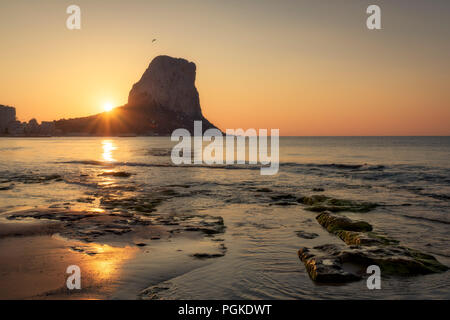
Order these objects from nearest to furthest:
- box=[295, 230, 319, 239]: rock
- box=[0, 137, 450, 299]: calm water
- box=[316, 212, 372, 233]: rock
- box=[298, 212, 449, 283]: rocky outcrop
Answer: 1. box=[0, 137, 450, 299]: calm water
2. box=[298, 212, 449, 283]: rocky outcrop
3. box=[295, 230, 319, 239]: rock
4. box=[316, 212, 372, 233]: rock

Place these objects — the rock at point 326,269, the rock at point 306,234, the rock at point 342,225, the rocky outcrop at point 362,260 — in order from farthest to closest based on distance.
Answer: the rock at point 342,225, the rock at point 306,234, the rocky outcrop at point 362,260, the rock at point 326,269

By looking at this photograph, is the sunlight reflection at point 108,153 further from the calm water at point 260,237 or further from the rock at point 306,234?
the rock at point 306,234

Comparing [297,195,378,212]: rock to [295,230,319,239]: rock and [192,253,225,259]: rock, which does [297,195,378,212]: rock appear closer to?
[295,230,319,239]: rock

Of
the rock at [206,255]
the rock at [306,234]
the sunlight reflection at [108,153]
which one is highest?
the sunlight reflection at [108,153]

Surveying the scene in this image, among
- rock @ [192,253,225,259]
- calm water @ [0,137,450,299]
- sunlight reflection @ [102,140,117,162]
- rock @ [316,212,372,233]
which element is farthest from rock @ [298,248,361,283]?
sunlight reflection @ [102,140,117,162]

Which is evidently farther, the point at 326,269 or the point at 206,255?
the point at 206,255

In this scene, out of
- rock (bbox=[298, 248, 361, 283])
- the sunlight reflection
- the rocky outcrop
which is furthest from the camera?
the sunlight reflection

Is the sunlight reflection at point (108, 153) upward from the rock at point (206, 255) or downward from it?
upward

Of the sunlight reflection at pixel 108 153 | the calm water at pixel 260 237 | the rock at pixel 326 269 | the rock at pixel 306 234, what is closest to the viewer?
the calm water at pixel 260 237

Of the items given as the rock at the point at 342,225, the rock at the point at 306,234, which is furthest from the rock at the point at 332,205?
the rock at the point at 306,234

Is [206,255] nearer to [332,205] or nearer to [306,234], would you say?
[306,234]

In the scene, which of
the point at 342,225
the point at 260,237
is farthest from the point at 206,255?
the point at 342,225

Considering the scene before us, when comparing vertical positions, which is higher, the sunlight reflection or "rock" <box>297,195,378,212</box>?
the sunlight reflection
